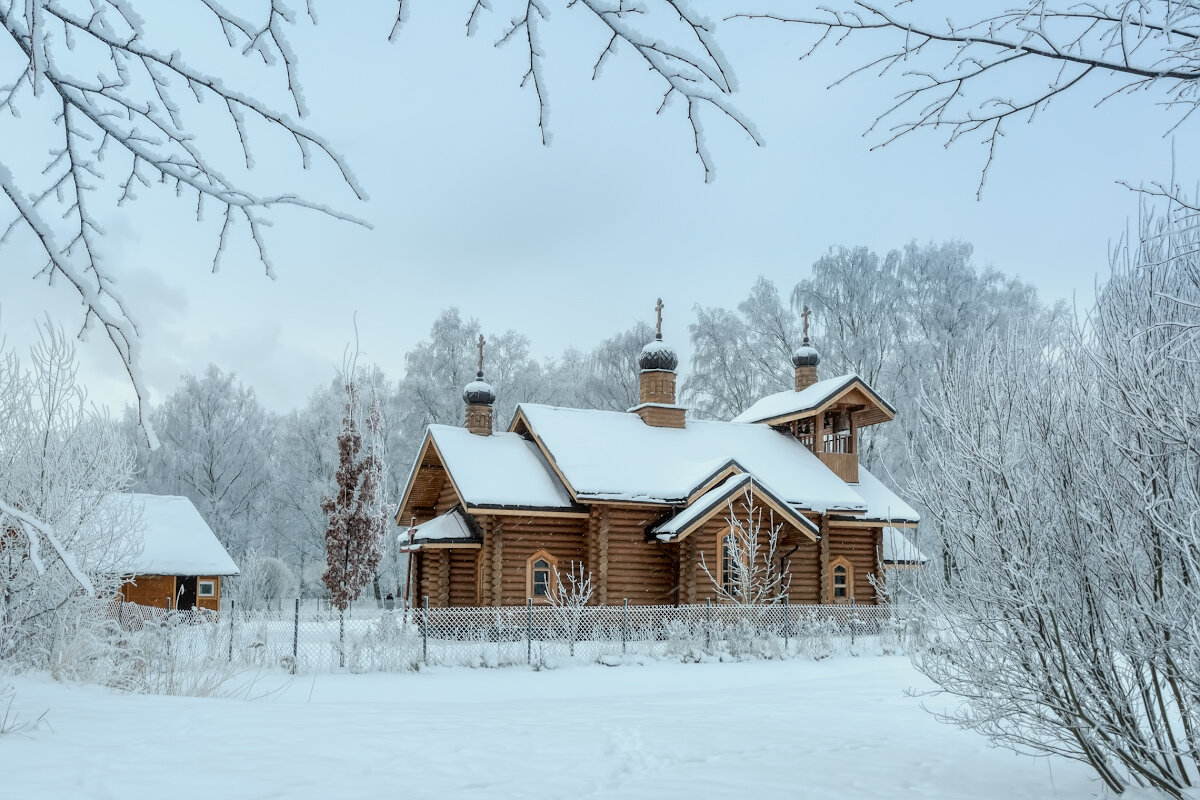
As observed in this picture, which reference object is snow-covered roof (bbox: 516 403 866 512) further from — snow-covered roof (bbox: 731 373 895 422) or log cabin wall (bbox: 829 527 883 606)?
log cabin wall (bbox: 829 527 883 606)

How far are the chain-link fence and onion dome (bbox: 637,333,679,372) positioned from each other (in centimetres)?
729

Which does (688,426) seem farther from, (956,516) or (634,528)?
(956,516)

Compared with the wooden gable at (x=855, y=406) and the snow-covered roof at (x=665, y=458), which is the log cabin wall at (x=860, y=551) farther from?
the wooden gable at (x=855, y=406)

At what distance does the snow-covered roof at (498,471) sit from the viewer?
802 inches

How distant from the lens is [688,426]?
2545 cm

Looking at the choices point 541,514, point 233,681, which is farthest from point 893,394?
point 233,681

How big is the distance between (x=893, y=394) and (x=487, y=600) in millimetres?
16817

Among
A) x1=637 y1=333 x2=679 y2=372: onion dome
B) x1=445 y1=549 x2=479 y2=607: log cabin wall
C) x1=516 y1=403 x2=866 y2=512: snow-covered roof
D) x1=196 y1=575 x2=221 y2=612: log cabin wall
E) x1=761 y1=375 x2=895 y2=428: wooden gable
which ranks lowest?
x1=196 y1=575 x2=221 y2=612: log cabin wall

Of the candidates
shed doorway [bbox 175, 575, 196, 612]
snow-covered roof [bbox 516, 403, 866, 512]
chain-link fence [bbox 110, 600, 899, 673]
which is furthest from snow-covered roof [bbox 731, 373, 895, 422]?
shed doorway [bbox 175, 575, 196, 612]

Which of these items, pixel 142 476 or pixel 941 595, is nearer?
pixel 941 595

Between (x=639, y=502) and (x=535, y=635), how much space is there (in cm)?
378

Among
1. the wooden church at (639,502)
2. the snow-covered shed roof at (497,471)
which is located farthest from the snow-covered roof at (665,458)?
the snow-covered shed roof at (497,471)

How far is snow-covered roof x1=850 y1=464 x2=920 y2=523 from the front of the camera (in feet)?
78.7

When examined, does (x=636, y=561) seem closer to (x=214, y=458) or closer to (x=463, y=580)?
(x=463, y=580)
